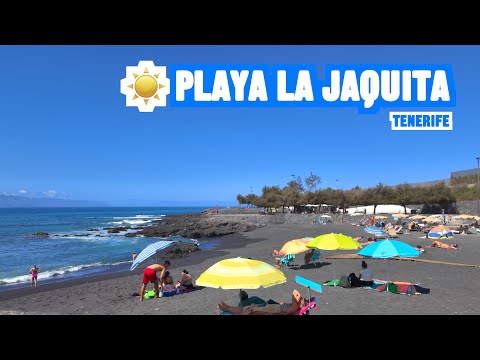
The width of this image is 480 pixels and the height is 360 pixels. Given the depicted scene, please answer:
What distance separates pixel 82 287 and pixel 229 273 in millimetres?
11360

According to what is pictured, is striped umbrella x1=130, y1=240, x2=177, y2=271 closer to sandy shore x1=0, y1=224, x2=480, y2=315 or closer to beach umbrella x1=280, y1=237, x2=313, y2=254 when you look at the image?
sandy shore x1=0, y1=224, x2=480, y2=315

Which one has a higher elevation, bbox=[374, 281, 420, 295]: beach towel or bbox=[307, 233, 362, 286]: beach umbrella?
bbox=[307, 233, 362, 286]: beach umbrella

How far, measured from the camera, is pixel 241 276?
7.39 m

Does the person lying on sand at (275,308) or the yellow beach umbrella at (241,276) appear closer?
the yellow beach umbrella at (241,276)

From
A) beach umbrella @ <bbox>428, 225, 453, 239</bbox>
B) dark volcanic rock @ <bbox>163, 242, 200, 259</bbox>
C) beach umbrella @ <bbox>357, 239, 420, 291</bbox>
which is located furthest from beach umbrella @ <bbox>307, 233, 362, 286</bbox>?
beach umbrella @ <bbox>428, 225, 453, 239</bbox>

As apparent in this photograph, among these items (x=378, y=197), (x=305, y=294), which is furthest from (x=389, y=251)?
(x=378, y=197)

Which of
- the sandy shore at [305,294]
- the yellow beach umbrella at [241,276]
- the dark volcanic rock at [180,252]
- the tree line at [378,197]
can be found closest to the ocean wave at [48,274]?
the dark volcanic rock at [180,252]

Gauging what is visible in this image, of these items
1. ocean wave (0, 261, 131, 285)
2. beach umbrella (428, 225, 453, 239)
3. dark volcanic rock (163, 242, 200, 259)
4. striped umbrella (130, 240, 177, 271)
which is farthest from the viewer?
beach umbrella (428, 225, 453, 239)

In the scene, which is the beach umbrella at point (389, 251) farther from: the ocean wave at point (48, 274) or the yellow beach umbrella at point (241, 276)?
the ocean wave at point (48, 274)

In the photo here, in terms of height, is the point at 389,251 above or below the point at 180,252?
above

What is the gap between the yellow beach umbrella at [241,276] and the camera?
7281 millimetres

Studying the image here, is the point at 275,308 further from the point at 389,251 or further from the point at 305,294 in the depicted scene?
the point at 389,251

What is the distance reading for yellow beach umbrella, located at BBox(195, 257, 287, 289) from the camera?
287 inches
